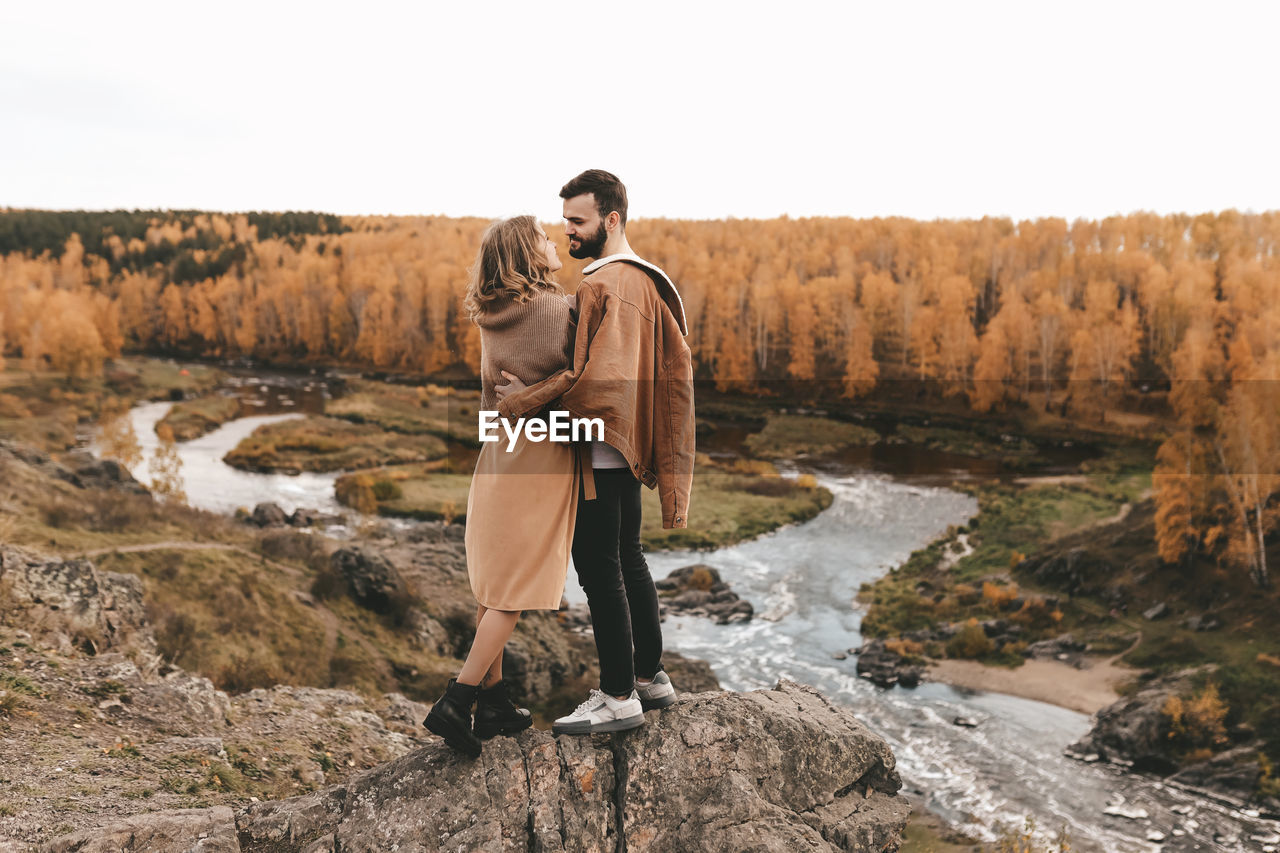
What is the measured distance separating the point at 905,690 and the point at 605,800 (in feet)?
61.8

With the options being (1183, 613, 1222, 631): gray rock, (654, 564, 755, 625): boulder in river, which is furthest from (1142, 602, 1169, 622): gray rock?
(654, 564, 755, 625): boulder in river

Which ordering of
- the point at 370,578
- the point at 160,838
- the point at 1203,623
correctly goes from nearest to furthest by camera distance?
1. the point at 160,838
2. the point at 370,578
3. the point at 1203,623

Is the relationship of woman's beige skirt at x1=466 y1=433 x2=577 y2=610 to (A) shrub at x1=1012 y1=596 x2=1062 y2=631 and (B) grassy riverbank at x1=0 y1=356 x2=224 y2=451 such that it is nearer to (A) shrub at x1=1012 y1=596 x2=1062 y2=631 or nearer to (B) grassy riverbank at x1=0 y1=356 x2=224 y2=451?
(A) shrub at x1=1012 y1=596 x2=1062 y2=631

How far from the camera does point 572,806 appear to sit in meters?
4.47

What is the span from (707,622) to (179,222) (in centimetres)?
17046

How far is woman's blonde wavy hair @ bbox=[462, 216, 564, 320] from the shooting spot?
13.1 feet

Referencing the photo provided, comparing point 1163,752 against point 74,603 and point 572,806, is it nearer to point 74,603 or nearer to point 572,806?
point 572,806

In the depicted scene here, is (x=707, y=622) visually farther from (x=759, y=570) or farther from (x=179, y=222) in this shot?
(x=179, y=222)

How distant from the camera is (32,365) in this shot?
2840 inches

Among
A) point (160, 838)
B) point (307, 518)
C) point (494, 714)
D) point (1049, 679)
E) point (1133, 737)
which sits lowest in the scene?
point (1049, 679)

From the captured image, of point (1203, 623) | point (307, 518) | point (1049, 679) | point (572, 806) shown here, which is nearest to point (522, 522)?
point (572, 806)

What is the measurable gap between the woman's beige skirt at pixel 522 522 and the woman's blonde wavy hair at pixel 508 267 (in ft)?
2.23

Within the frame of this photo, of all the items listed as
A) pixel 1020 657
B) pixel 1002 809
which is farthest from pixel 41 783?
pixel 1020 657

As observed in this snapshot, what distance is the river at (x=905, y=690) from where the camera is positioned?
51.4 ft
